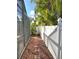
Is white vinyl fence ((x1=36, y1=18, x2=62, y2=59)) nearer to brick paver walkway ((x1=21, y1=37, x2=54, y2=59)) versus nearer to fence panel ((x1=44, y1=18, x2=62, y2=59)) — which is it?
fence panel ((x1=44, y1=18, x2=62, y2=59))

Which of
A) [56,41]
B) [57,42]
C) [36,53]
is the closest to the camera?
[57,42]

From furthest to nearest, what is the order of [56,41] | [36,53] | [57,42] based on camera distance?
[36,53] → [56,41] → [57,42]

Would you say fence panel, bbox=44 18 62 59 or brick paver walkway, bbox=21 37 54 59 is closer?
fence panel, bbox=44 18 62 59

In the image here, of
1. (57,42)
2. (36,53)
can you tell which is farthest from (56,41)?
(36,53)

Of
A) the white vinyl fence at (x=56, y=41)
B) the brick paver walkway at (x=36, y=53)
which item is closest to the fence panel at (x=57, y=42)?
the white vinyl fence at (x=56, y=41)

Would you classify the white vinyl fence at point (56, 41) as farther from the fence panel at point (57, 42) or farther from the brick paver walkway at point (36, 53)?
the brick paver walkway at point (36, 53)

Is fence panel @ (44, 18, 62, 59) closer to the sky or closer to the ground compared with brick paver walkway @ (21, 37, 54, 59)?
closer to the sky

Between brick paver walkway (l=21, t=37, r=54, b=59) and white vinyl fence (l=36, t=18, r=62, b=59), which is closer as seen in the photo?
white vinyl fence (l=36, t=18, r=62, b=59)

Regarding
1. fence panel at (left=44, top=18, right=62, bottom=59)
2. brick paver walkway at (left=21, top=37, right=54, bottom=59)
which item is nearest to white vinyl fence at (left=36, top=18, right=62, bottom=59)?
fence panel at (left=44, top=18, right=62, bottom=59)

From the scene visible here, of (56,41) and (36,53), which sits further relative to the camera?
(36,53)

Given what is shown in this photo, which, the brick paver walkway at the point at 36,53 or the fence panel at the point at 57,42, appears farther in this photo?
the brick paver walkway at the point at 36,53

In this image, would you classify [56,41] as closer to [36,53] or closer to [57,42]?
[57,42]

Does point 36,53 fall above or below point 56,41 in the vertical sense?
below
